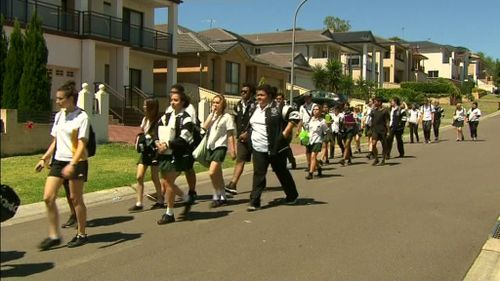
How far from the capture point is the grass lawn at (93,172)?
1069cm

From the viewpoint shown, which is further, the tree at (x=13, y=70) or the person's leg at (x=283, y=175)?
the tree at (x=13, y=70)

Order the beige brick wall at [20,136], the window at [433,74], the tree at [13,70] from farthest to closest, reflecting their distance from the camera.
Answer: the window at [433,74] < the tree at [13,70] < the beige brick wall at [20,136]

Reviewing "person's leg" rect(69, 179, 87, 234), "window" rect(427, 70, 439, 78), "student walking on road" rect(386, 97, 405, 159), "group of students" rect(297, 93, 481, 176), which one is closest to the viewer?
"person's leg" rect(69, 179, 87, 234)

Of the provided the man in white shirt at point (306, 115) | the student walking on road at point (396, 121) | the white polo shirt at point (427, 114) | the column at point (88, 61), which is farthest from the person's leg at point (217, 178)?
the column at point (88, 61)

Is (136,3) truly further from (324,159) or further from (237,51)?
(324,159)

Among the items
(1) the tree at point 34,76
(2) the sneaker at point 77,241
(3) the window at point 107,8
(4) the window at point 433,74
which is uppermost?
(4) the window at point 433,74

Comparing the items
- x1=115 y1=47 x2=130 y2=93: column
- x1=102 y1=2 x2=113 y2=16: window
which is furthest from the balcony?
x1=102 y1=2 x2=113 y2=16: window

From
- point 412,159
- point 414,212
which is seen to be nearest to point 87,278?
point 414,212

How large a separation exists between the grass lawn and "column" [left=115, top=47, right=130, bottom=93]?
11555 millimetres

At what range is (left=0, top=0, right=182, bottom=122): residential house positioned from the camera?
24.4 m

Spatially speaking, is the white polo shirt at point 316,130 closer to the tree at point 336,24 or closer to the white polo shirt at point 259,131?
the white polo shirt at point 259,131

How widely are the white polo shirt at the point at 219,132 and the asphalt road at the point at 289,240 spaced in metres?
0.98

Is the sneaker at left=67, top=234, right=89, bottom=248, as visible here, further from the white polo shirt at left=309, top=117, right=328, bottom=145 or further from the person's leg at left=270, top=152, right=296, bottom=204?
the white polo shirt at left=309, top=117, right=328, bottom=145

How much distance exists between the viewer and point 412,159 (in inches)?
663
